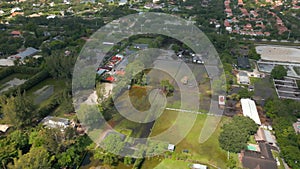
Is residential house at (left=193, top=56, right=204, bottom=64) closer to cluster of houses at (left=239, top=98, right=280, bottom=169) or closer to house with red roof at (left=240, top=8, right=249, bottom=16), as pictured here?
cluster of houses at (left=239, top=98, right=280, bottom=169)

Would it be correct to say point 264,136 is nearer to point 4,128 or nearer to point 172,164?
point 172,164

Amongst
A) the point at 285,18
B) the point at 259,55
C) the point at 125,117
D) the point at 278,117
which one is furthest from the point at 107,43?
the point at 285,18

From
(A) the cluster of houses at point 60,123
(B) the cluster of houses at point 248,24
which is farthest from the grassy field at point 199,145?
(B) the cluster of houses at point 248,24

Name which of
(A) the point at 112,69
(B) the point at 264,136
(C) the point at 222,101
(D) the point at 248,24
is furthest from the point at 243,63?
(D) the point at 248,24

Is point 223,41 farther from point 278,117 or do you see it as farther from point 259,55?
point 278,117

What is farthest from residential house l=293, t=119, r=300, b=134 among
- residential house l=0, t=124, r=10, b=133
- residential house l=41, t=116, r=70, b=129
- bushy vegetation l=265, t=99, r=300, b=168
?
residential house l=0, t=124, r=10, b=133

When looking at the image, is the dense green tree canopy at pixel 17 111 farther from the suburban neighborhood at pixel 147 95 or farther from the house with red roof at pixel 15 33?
the house with red roof at pixel 15 33
